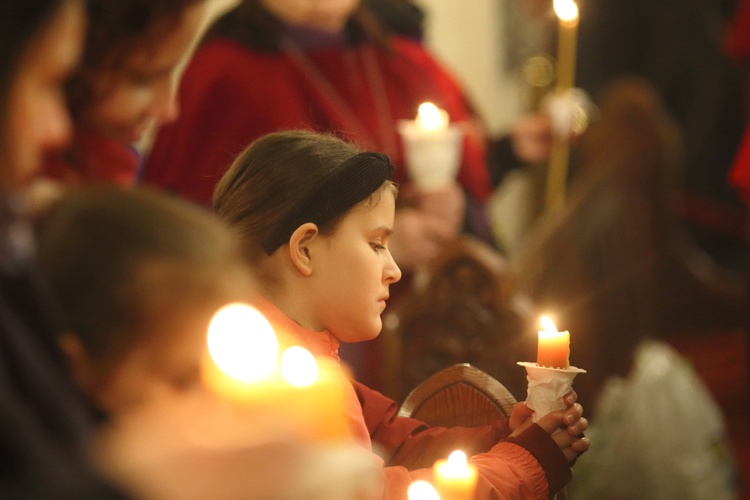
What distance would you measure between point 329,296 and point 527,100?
12.8 feet

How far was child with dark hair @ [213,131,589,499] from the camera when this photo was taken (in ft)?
3.37

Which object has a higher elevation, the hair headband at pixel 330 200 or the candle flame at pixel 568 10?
the candle flame at pixel 568 10

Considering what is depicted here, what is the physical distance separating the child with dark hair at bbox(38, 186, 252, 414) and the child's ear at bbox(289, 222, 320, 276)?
348mm

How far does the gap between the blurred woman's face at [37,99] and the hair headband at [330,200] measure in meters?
0.37

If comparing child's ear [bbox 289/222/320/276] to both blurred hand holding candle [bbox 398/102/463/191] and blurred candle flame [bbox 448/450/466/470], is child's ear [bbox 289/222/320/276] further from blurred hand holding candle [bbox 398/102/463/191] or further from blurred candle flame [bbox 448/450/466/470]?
blurred hand holding candle [bbox 398/102/463/191]

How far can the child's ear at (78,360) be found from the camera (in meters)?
0.66

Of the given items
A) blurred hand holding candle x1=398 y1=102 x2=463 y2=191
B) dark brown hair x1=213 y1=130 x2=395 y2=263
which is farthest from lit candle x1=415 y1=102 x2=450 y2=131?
dark brown hair x1=213 y1=130 x2=395 y2=263

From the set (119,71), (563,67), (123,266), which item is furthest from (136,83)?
(563,67)

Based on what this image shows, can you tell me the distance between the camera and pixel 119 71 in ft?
2.49

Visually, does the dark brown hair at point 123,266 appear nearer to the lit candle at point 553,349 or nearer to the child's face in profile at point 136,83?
the child's face in profile at point 136,83

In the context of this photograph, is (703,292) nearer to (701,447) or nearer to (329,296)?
(701,447)

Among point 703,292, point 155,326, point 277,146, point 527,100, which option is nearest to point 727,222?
point 703,292

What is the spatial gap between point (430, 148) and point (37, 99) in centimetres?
Answer: 122

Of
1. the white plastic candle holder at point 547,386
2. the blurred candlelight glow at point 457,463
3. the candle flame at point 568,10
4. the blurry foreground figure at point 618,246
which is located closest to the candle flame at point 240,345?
the blurred candlelight glow at point 457,463
